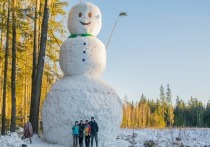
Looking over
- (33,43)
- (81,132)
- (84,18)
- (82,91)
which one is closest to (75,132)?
(81,132)

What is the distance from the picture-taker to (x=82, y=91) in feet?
48.5

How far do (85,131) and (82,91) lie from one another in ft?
5.84

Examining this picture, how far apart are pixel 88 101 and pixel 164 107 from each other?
71.4 metres

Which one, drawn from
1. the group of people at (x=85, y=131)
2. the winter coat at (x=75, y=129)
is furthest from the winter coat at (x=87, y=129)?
the winter coat at (x=75, y=129)

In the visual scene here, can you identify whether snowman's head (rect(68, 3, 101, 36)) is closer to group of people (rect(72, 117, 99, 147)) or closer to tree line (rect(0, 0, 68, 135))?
tree line (rect(0, 0, 68, 135))

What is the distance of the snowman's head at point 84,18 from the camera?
15742 mm

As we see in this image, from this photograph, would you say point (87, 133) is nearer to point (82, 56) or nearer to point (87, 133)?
point (87, 133)

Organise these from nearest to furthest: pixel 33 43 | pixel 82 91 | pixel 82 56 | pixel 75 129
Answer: pixel 75 129
pixel 82 91
pixel 82 56
pixel 33 43

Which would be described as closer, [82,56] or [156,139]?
[82,56]

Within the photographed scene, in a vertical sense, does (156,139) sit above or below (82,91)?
below

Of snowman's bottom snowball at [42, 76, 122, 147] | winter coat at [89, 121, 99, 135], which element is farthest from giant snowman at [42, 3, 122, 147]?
winter coat at [89, 121, 99, 135]

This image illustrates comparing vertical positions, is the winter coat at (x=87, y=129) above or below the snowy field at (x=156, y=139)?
above

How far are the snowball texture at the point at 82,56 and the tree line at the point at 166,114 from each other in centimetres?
4974

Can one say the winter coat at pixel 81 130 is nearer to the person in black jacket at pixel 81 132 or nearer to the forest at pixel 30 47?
the person in black jacket at pixel 81 132
